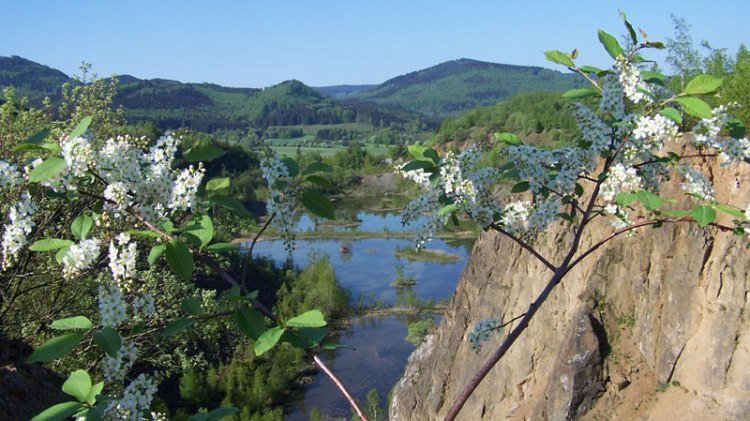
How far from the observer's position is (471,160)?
238 centimetres

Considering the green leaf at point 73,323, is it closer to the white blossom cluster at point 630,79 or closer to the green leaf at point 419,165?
the green leaf at point 419,165

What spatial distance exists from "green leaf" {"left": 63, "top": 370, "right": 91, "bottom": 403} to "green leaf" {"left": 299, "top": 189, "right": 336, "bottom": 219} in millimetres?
842

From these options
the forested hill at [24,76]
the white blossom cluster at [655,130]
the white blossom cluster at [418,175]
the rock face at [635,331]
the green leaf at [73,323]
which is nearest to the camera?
the green leaf at [73,323]

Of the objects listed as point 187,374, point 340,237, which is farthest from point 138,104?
point 187,374

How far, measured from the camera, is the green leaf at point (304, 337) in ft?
5.45

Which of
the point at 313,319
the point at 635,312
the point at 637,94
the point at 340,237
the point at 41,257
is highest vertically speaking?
the point at 637,94

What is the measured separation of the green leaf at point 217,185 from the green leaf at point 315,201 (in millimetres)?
308

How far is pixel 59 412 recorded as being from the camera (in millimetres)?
1569

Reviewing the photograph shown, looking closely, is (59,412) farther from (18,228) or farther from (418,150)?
(418,150)

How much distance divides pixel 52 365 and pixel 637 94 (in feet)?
30.1

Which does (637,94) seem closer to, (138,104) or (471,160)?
(471,160)

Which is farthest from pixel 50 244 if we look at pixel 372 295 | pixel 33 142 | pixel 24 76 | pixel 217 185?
pixel 24 76

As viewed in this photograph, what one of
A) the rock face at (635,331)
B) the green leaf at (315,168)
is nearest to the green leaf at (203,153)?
the green leaf at (315,168)

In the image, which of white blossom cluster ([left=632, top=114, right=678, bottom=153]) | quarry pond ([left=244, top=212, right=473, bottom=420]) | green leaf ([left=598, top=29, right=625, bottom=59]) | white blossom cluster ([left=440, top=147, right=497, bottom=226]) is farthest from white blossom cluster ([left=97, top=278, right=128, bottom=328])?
quarry pond ([left=244, top=212, right=473, bottom=420])
